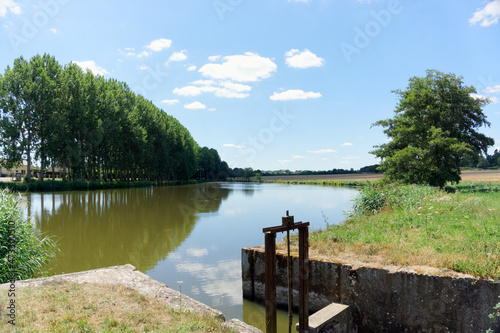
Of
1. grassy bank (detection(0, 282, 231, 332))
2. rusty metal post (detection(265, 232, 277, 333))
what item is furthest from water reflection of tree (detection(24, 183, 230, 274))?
rusty metal post (detection(265, 232, 277, 333))

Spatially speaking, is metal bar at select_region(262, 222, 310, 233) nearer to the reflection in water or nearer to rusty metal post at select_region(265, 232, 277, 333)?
rusty metal post at select_region(265, 232, 277, 333)

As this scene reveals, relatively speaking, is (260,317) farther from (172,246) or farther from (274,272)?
Result: (172,246)

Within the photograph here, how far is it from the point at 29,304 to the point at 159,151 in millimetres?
54655

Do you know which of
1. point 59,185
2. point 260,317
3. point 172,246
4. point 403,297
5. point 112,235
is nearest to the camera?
point 403,297

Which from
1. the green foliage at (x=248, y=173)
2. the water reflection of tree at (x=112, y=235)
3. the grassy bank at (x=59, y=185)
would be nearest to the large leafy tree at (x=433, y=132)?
the water reflection of tree at (x=112, y=235)

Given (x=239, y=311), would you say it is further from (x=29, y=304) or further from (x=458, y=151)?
(x=458, y=151)

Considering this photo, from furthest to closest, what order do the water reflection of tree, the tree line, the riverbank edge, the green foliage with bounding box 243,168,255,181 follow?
the green foliage with bounding box 243,168,255,181 → the tree line → the water reflection of tree → the riverbank edge

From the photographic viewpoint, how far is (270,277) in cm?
407

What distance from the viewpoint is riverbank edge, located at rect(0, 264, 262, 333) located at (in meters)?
4.30

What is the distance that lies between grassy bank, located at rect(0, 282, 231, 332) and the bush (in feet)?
5.44

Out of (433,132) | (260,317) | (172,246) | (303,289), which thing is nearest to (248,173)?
(433,132)

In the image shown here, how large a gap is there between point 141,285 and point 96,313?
137cm

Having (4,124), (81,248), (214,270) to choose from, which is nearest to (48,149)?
(4,124)

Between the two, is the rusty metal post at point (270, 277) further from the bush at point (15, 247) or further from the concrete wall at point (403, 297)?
the bush at point (15, 247)
